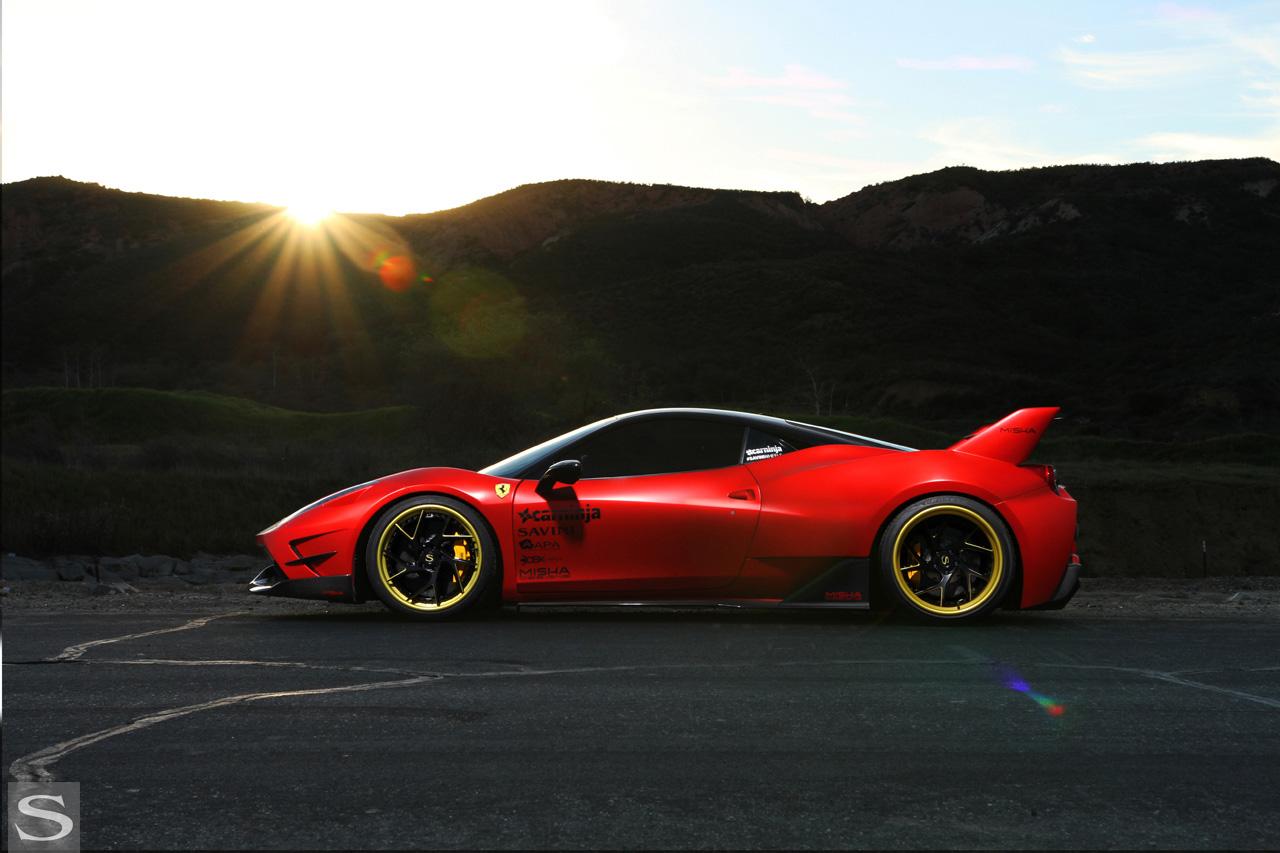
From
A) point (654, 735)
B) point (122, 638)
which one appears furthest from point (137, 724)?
point (122, 638)

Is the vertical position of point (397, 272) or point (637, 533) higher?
point (397, 272)

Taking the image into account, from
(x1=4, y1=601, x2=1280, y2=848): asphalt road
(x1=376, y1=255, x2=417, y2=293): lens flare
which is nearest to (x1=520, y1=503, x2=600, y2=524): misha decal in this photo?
(x1=4, y1=601, x2=1280, y2=848): asphalt road

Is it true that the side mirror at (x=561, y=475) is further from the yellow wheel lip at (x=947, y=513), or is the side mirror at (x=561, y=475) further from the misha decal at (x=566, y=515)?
the yellow wheel lip at (x=947, y=513)

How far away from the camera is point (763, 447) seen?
784 centimetres

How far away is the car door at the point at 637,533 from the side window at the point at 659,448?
7 cm

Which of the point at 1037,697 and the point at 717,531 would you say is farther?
the point at 717,531

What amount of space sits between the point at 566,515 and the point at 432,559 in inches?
34.9

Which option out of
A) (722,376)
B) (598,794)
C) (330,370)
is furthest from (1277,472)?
(330,370)

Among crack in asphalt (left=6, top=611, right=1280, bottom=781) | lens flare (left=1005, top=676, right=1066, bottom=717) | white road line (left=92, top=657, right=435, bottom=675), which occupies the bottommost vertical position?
white road line (left=92, top=657, right=435, bottom=675)

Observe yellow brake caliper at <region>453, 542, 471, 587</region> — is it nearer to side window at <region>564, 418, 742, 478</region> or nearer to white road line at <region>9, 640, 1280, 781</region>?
side window at <region>564, 418, 742, 478</region>

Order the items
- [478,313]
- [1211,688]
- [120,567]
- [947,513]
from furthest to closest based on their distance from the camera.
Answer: [478,313]
[120,567]
[947,513]
[1211,688]

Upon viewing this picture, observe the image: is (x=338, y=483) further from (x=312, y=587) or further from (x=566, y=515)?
(x=566, y=515)

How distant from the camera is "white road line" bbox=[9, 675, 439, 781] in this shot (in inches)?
164

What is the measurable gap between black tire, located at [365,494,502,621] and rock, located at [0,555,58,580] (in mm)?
16049
